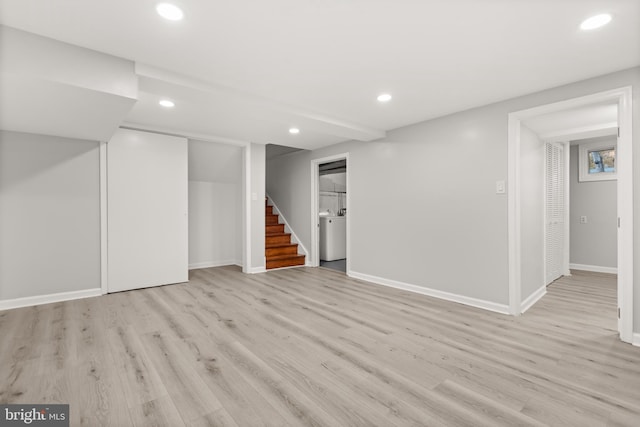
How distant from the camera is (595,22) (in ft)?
6.39

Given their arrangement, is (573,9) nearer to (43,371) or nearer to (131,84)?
(131,84)

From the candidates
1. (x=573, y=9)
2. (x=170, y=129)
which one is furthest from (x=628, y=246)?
(x=170, y=129)

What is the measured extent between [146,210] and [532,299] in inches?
206

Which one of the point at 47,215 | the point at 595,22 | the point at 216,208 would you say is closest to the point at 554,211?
the point at 595,22

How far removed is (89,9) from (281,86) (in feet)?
4.97

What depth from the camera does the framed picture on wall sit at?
5.29 metres

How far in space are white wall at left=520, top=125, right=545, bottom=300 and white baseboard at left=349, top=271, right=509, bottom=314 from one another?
38cm

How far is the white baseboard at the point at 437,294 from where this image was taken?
336 centimetres

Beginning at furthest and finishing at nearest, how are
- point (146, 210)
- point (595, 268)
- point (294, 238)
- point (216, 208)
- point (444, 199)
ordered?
1. point (294, 238)
2. point (216, 208)
3. point (595, 268)
4. point (146, 210)
5. point (444, 199)

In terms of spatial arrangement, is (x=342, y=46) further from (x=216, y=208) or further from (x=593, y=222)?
(x=593, y=222)

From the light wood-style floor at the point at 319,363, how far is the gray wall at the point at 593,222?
2.28 metres

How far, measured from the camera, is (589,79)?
273cm

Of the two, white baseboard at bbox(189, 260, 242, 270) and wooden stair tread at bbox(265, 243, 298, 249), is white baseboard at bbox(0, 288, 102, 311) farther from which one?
wooden stair tread at bbox(265, 243, 298, 249)

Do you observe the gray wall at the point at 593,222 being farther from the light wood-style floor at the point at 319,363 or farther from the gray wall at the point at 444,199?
the gray wall at the point at 444,199
